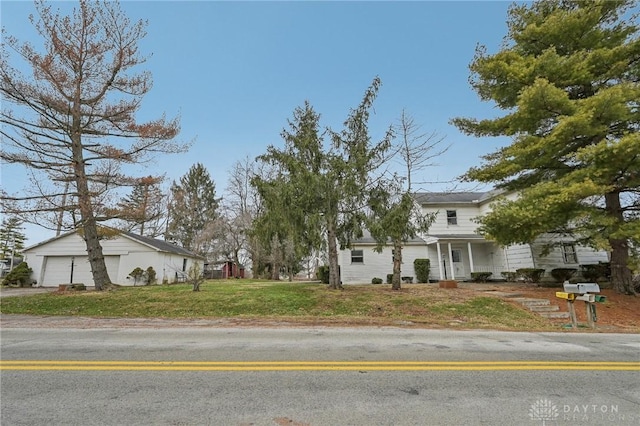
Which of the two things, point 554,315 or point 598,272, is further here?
point 598,272

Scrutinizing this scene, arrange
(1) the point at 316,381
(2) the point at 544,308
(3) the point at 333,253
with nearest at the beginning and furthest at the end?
(1) the point at 316,381
(2) the point at 544,308
(3) the point at 333,253

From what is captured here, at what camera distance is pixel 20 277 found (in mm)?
21266

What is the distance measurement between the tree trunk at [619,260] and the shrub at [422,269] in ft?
30.7

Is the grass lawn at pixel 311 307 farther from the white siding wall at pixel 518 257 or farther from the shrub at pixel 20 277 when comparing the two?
the shrub at pixel 20 277

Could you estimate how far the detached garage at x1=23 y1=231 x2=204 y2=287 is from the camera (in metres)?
22.0

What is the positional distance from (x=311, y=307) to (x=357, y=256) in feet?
35.0

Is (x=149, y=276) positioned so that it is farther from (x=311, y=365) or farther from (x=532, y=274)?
(x=532, y=274)

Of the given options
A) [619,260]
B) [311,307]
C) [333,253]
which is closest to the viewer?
[311,307]

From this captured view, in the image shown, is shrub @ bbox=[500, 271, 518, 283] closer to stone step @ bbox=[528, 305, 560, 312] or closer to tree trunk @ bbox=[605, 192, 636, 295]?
tree trunk @ bbox=[605, 192, 636, 295]

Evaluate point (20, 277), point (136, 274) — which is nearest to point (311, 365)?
point (136, 274)

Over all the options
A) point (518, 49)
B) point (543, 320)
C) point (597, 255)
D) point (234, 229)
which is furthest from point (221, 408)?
point (234, 229)

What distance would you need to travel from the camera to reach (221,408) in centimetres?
302

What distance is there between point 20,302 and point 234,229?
22.3 metres

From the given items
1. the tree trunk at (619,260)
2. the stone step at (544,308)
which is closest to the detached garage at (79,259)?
the stone step at (544,308)
